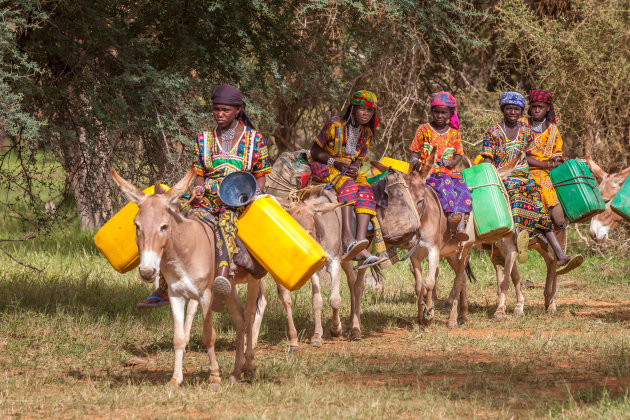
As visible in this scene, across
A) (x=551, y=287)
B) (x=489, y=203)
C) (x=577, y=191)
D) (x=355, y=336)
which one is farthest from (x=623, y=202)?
(x=355, y=336)

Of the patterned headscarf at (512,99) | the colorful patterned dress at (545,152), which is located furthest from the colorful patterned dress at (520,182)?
the patterned headscarf at (512,99)

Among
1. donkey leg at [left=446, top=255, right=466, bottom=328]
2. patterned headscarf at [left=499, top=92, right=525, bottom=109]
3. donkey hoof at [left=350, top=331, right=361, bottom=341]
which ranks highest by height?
patterned headscarf at [left=499, top=92, right=525, bottom=109]

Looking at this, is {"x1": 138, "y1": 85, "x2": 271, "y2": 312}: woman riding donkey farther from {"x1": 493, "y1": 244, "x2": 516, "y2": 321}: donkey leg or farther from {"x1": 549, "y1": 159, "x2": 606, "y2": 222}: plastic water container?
{"x1": 549, "y1": 159, "x2": 606, "y2": 222}: plastic water container

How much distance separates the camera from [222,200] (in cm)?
677

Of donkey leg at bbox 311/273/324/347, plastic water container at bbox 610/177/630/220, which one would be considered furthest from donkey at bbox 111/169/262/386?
plastic water container at bbox 610/177/630/220

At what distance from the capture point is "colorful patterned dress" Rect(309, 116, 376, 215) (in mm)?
9133

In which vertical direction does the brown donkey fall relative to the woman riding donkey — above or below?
below

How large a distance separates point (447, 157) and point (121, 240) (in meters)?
4.16

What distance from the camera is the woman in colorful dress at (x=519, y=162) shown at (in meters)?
10.5

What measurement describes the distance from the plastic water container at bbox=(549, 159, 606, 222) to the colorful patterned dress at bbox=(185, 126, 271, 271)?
4.93 m

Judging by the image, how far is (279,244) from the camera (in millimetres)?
6582

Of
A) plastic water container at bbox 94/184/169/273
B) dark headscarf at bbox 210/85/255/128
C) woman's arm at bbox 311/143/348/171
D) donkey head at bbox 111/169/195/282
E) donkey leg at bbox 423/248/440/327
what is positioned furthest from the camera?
donkey leg at bbox 423/248/440/327

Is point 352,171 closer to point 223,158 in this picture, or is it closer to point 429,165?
point 429,165

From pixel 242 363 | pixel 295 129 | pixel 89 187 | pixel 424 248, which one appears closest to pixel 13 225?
pixel 295 129
